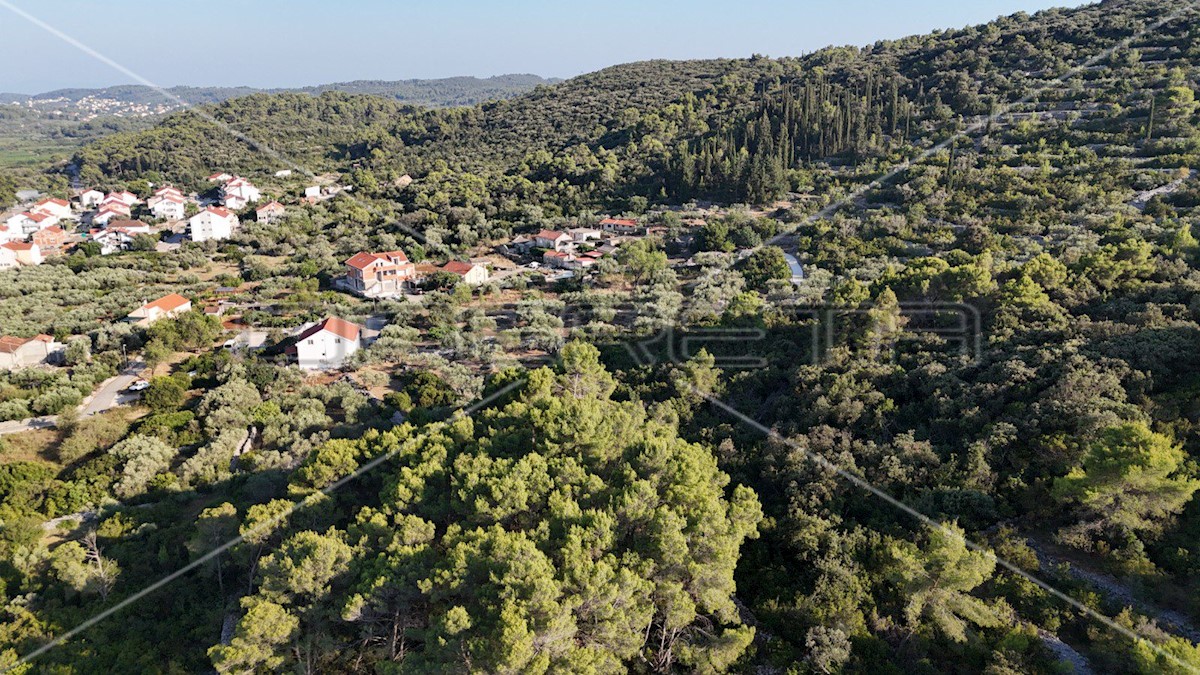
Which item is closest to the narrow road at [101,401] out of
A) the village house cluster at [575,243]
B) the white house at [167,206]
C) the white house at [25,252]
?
the village house cluster at [575,243]

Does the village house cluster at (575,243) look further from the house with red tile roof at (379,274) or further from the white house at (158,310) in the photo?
the white house at (158,310)

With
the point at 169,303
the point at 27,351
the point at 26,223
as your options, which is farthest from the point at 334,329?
the point at 26,223

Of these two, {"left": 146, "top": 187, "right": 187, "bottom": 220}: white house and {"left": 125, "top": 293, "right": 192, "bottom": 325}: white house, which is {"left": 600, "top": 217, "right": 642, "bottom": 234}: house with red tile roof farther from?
{"left": 146, "top": 187, "right": 187, "bottom": 220}: white house

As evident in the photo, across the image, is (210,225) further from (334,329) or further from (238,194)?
(334,329)

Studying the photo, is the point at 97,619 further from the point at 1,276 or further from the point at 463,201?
the point at 463,201

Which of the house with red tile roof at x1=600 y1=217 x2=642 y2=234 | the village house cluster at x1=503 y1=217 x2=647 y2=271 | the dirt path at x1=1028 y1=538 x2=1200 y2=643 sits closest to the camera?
the dirt path at x1=1028 y1=538 x2=1200 y2=643

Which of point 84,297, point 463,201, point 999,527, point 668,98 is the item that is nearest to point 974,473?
point 999,527

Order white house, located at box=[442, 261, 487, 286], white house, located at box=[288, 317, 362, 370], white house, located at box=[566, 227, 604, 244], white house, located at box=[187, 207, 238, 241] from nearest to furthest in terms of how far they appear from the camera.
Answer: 1. white house, located at box=[288, 317, 362, 370]
2. white house, located at box=[442, 261, 487, 286]
3. white house, located at box=[566, 227, 604, 244]
4. white house, located at box=[187, 207, 238, 241]

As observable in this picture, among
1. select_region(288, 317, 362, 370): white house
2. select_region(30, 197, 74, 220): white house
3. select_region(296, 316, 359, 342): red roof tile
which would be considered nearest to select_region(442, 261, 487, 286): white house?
select_region(296, 316, 359, 342): red roof tile
